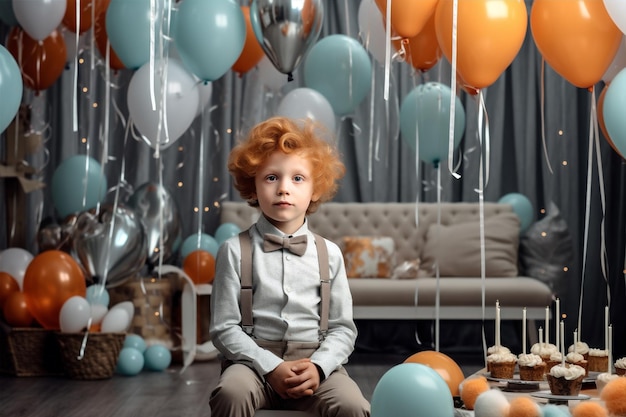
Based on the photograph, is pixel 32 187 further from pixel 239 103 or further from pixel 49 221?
pixel 239 103

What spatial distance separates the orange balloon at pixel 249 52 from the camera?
3826 millimetres

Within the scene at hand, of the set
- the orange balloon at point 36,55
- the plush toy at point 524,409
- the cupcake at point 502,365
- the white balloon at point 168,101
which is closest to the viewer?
the plush toy at point 524,409

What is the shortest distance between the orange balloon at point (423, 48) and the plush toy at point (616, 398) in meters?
1.55

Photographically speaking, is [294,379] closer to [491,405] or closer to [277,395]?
[277,395]

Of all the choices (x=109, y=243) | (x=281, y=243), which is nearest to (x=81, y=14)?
(x=109, y=243)

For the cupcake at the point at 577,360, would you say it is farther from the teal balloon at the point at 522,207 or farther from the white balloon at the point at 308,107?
the teal balloon at the point at 522,207

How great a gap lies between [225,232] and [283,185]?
10.3ft

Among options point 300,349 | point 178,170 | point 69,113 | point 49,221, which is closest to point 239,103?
point 178,170

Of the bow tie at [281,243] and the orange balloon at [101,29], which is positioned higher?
the orange balloon at [101,29]

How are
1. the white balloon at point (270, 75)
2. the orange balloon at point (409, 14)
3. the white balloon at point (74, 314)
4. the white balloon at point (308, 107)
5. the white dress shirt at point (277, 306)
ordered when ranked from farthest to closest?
1. the white balloon at point (74, 314)
2. the white balloon at point (270, 75)
3. the white balloon at point (308, 107)
4. the orange balloon at point (409, 14)
5. the white dress shirt at point (277, 306)

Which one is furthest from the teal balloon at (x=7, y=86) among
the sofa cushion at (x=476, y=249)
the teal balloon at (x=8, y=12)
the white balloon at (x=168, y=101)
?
the sofa cushion at (x=476, y=249)

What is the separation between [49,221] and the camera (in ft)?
16.4

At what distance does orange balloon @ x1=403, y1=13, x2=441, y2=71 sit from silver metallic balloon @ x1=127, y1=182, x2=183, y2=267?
6.22ft

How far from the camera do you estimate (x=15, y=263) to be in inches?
181
